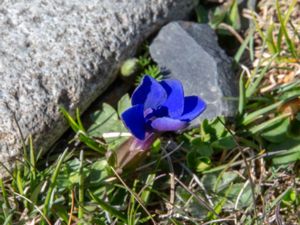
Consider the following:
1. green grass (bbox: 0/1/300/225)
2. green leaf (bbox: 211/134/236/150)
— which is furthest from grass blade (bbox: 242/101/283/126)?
green leaf (bbox: 211/134/236/150)

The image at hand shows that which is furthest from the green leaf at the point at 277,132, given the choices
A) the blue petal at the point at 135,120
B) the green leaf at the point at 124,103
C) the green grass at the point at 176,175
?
the blue petal at the point at 135,120

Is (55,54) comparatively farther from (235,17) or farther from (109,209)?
(235,17)

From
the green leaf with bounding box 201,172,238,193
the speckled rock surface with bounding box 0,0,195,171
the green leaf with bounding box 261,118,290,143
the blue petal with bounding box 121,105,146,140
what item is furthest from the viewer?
the green leaf with bounding box 261,118,290,143

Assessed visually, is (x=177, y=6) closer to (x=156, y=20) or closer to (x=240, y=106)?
(x=156, y=20)

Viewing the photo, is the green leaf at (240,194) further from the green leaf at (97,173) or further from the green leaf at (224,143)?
the green leaf at (97,173)

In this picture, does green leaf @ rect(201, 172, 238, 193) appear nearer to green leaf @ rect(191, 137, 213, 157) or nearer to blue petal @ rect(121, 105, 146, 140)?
green leaf @ rect(191, 137, 213, 157)

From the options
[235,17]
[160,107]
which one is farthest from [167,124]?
[235,17]
